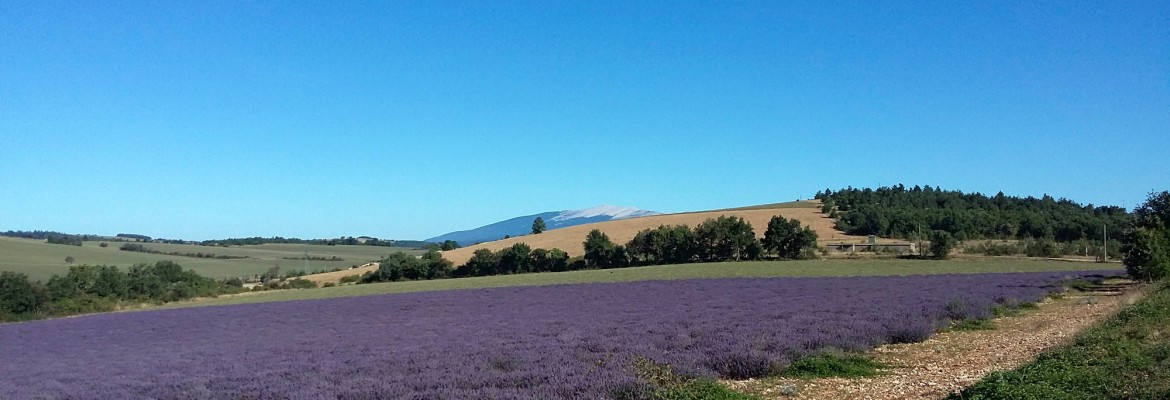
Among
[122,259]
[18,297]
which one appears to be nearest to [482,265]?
[18,297]

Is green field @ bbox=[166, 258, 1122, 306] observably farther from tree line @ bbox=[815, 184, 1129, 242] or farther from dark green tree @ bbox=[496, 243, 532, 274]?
tree line @ bbox=[815, 184, 1129, 242]

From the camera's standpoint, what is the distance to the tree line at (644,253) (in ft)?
214

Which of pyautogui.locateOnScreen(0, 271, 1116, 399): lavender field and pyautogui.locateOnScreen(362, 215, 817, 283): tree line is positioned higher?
pyautogui.locateOnScreen(362, 215, 817, 283): tree line

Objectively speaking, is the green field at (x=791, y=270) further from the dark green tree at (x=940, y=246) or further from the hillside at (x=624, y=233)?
the hillside at (x=624, y=233)

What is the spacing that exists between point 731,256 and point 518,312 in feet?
132

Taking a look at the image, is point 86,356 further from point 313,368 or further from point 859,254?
point 859,254

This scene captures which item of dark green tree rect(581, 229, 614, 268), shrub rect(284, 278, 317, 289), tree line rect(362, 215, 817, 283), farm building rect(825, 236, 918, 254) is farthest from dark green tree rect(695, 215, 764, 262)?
shrub rect(284, 278, 317, 289)

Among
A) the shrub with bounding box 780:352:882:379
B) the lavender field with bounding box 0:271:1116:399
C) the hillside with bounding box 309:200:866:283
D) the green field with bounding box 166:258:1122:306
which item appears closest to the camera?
the shrub with bounding box 780:352:882:379

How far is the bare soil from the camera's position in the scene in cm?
987

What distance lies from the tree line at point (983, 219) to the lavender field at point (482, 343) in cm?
4566

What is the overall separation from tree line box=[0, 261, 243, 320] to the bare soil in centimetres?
5607

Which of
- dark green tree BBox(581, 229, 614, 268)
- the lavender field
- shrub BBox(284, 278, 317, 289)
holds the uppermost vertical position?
dark green tree BBox(581, 229, 614, 268)

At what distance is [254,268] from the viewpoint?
97938mm

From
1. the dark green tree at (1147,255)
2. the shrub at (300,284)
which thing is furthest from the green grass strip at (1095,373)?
the shrub at (300,284)
